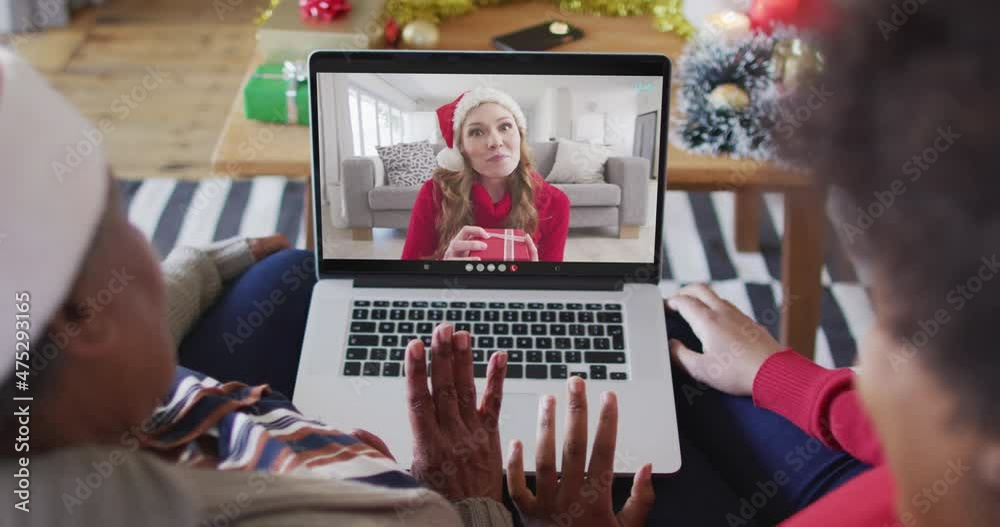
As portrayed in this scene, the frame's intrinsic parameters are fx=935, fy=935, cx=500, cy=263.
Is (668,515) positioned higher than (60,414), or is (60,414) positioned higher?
(60,414)

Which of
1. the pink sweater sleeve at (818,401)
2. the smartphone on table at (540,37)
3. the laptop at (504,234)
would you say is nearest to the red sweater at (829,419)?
the pink sweater sleeve at (818,401)

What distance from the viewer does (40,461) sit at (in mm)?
485

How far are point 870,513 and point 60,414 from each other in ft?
1.89

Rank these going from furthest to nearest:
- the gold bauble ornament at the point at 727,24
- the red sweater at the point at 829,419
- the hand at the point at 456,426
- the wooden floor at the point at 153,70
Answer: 1. the wooden floor at the point at 153,70
2. the gold bauble ornament at the point at 727,24
3. the hand at the point at 456,426
4. the red sweater at the point at 829,419

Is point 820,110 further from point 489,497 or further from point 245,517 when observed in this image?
point 489,497

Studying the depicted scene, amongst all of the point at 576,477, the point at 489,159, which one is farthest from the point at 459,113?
the point at 576,477

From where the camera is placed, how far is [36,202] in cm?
46

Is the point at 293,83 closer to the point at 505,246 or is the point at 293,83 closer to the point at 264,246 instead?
the point at 264,246

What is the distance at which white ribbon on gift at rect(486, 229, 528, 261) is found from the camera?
106 cm

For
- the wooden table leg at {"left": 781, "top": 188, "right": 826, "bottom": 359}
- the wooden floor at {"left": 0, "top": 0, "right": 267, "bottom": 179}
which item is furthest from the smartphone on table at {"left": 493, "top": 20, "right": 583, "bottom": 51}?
the wooden floor at {"left": 0, "top": 0, "right": 267, "bottom": 179}

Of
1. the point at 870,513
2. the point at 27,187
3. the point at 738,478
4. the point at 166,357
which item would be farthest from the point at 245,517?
the point at 738,478

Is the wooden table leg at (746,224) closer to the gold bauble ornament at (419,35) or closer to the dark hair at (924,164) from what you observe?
the gold bauble ornament at (419,35)

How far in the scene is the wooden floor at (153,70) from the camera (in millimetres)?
2443

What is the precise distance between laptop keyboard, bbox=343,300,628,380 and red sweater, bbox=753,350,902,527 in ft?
0.52
